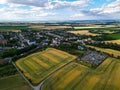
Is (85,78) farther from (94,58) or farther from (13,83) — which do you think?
(94,58)

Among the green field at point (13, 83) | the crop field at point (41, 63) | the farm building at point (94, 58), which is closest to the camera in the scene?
the green field at point (13, 83)

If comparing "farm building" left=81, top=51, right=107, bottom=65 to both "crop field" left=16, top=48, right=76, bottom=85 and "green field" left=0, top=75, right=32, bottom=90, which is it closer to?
"crop field" left=16, top=48, right=76, bottom=85

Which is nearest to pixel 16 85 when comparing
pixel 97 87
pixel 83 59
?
pixel 97 87

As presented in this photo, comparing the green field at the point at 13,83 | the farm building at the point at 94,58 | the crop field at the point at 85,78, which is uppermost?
the green field at the point at 13,83

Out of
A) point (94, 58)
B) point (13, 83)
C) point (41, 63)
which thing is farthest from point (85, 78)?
point (94, 58)

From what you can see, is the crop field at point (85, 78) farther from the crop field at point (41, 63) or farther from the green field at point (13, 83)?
the green field at point (13, 83)

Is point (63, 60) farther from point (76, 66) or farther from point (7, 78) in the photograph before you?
point (7, 78)

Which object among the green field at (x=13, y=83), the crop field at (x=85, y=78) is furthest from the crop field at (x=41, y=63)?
the crop field at (x=85, y=78)
